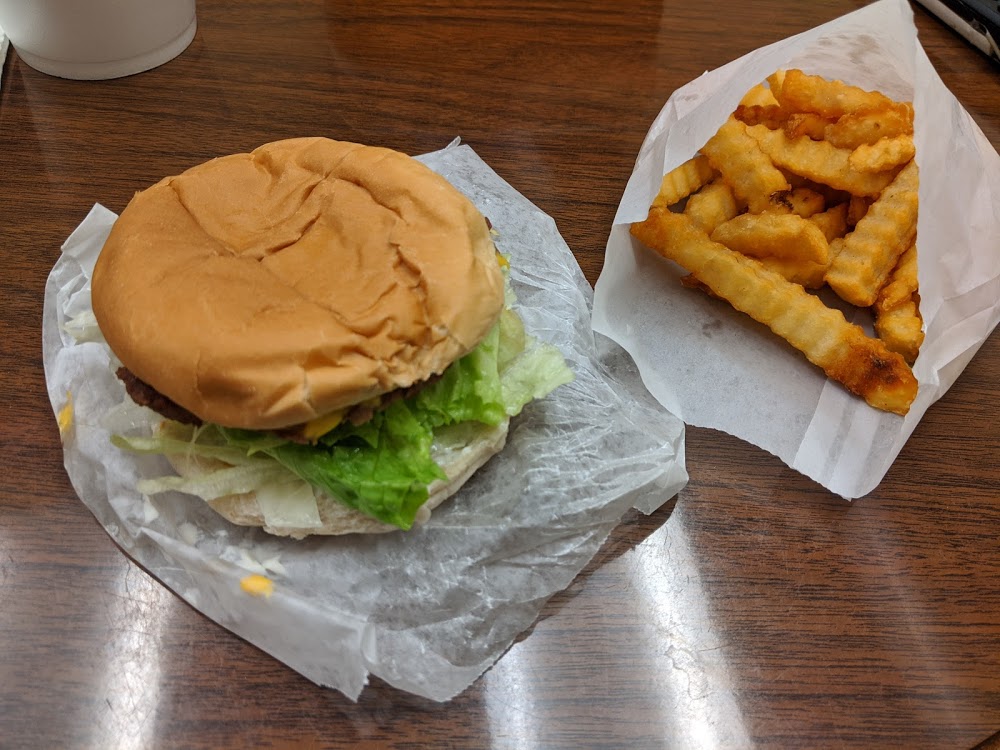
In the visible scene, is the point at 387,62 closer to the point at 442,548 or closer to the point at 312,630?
the point at 442,548

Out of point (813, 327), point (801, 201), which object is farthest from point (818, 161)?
point (813, 327)

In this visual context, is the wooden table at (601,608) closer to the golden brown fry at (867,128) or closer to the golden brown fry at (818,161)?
the golden brown fry at (818,161)

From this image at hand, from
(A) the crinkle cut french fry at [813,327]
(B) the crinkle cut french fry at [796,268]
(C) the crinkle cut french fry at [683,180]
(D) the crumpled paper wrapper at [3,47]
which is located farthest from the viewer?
(D) the crumpled paper wrapper at [3,47]

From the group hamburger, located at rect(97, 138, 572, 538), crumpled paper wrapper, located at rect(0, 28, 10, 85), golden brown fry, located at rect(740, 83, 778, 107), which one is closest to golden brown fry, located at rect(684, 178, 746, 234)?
golden brown fry, located at rect(740, 83, 778, 107)

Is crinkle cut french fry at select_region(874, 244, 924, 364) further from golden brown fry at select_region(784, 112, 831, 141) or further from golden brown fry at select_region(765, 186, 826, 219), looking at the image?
golden brown fry at select_region(784, 112, 831, 141)

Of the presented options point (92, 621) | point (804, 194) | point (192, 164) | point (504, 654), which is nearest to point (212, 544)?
point (92, 621)

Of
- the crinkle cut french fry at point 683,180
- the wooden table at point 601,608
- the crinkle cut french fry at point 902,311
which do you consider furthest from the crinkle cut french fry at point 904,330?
the crinkle cut french fry at point 683,180
